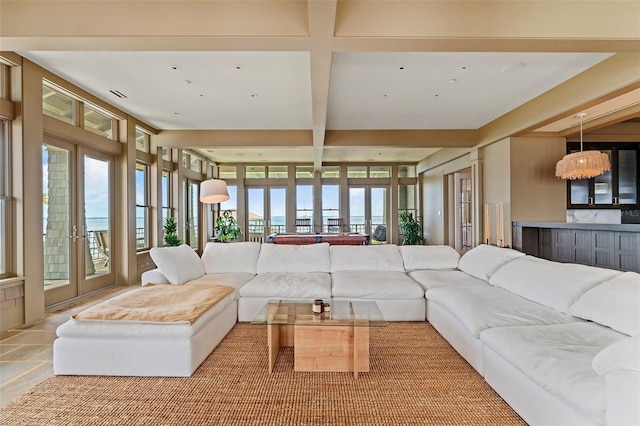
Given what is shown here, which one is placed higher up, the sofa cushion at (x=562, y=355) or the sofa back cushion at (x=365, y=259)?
the sofa back cushion at (x=365, y=259)

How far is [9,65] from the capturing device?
11.3ft

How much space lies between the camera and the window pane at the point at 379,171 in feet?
35.4

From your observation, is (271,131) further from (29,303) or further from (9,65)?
(29,303)

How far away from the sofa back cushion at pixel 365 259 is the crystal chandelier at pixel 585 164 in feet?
9.44

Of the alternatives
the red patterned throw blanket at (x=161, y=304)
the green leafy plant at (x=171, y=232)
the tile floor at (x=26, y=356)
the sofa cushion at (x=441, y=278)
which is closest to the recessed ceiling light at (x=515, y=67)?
the sofa cushion at (x=441, y=278)

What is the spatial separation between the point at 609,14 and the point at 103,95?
601 cm

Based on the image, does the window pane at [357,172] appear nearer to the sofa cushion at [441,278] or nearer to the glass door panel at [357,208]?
the glass door panel at [357,208]

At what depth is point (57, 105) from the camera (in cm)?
414

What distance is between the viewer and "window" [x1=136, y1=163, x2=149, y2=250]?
607 cm

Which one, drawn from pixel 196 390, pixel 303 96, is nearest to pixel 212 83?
pixel 303 96

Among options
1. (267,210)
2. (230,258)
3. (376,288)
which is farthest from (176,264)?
(267,210)

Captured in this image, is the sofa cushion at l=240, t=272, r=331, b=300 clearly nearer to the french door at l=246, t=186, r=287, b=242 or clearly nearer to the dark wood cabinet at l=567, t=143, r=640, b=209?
the dark wood cabinet at l=567, t=143, r=640, b=209

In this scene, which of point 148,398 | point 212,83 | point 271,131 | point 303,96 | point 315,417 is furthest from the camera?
point 271,131

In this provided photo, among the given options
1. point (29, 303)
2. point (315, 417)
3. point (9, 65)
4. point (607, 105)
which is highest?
point (9, 65)
